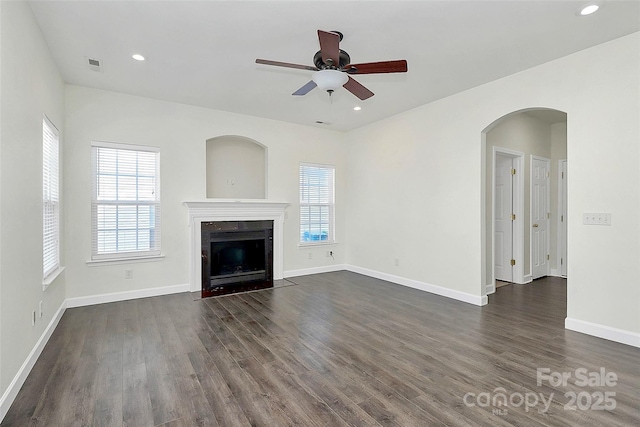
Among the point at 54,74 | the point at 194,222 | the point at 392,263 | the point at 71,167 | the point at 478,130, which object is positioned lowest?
the point at 392,263

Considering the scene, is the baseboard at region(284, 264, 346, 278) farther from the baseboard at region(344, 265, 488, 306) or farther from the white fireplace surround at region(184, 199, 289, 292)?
the baseboard at region(344, 265, 488, 306)

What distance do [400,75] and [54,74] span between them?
12.6ft

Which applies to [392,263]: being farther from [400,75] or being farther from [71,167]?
[71,167]

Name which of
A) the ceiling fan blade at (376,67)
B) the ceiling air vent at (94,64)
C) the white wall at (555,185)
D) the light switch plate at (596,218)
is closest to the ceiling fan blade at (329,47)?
the ceiling fan blade at (376,67)

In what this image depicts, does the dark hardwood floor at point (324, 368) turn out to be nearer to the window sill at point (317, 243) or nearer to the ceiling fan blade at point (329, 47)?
the window sill at point (317, 243)

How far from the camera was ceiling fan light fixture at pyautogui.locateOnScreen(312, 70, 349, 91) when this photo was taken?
2.74m

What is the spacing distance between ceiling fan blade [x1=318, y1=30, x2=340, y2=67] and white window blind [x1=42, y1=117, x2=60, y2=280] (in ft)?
8.96

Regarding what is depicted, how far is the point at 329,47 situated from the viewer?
241 cm

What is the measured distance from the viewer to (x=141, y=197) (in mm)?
4555

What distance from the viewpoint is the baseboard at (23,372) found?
1.99m

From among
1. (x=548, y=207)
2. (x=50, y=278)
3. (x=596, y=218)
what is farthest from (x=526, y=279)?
(x=50, y=278)

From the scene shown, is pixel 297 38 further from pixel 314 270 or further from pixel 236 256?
pixel 314 270

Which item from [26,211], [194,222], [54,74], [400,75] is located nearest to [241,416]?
[26,211]

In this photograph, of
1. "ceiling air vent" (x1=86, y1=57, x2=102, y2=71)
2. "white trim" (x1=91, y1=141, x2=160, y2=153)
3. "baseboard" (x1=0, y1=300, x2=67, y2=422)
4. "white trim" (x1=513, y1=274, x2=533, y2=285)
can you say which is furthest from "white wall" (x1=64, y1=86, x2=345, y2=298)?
"white trim" (x1=513, y1=274, x2=533, y2=285)
